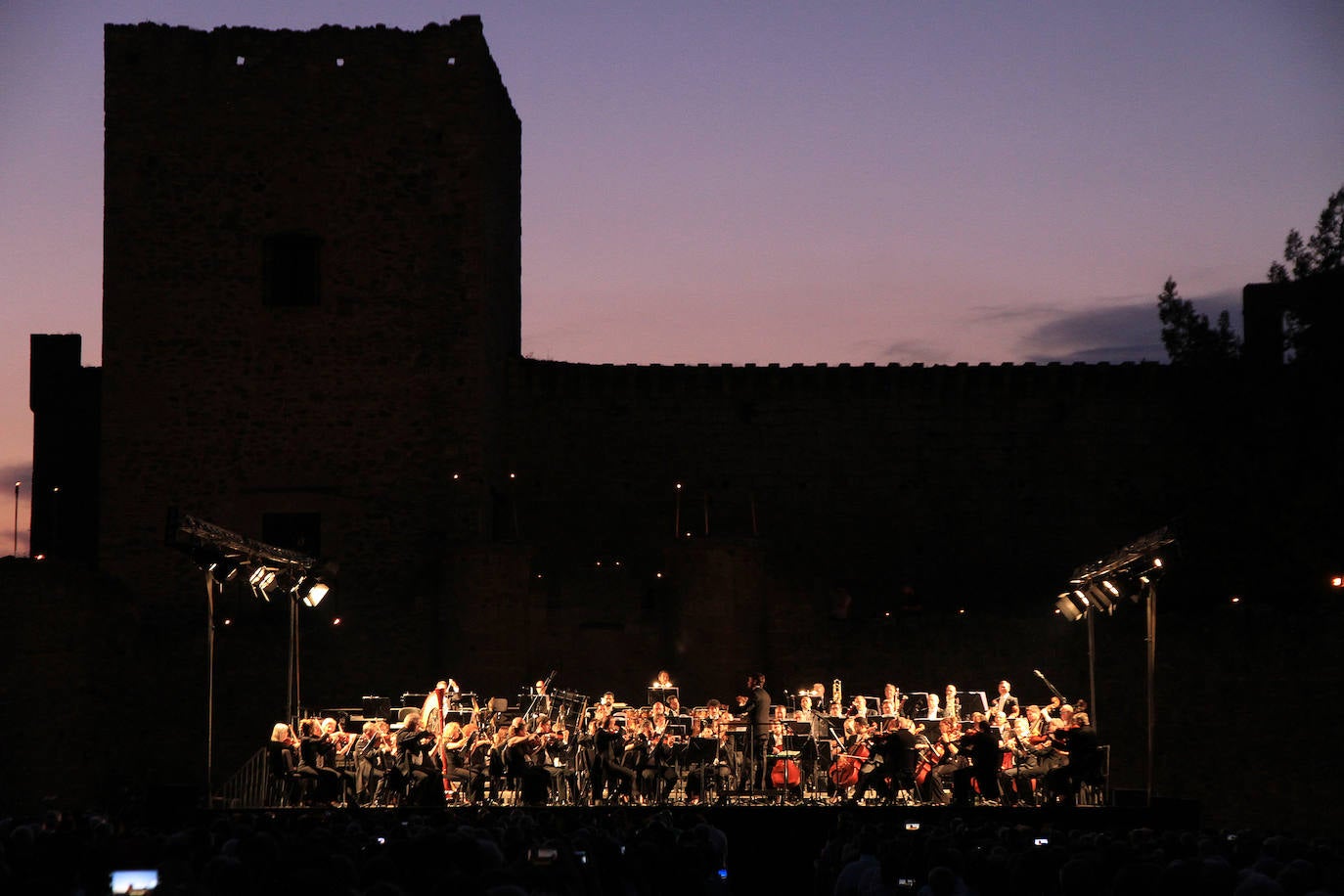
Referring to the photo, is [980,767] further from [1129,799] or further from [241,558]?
[241,558]

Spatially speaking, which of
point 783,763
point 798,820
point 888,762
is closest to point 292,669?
point 783,763

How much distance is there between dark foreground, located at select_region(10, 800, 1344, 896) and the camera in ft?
29.5

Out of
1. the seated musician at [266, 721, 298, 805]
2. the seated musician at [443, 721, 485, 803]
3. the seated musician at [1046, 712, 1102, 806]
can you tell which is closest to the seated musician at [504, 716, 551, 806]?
the seated musician at [443, 721, 485, 803]

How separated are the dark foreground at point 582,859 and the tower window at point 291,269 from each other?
1291 cm

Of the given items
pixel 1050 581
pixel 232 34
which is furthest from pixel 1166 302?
pixel 232 34

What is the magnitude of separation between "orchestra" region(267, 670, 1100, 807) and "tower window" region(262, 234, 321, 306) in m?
8.30

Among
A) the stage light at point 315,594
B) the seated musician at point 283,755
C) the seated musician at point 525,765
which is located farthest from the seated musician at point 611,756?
the stage light at point 315,594

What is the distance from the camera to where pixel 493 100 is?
3009cm

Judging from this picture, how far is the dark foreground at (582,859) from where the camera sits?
8977 mm

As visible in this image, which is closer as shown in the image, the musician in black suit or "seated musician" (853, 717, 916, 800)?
"seated musician" (853, 717, 916, 800)

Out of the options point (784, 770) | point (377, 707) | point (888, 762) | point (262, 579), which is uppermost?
point (262, 579)

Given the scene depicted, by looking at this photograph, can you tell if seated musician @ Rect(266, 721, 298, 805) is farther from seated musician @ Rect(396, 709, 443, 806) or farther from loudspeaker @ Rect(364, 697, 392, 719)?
loudspeaker @ Rect(364, 697, 392, 719)

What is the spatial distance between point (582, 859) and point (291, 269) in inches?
739

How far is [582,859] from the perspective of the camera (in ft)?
37.6
